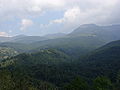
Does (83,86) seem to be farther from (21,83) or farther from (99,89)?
(21,83)

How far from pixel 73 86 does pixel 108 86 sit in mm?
25142

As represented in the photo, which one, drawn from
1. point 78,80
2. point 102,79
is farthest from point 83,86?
point 102,79

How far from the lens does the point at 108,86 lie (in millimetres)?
130375

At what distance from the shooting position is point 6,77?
19538 cm

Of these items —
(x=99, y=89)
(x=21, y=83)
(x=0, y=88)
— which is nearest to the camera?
(x=99, y=89)

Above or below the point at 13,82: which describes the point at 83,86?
above

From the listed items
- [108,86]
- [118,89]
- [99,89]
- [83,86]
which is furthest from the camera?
[118,89]

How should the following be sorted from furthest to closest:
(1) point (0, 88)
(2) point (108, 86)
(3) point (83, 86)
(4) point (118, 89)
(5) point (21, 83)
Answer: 1. (5) point (21, 83)
2. (1) point (0, 88)
3. (4) point (118, 89)
4. (2) point (108, 86)
5. (3) point (83, 86)

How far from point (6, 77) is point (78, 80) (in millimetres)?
96702

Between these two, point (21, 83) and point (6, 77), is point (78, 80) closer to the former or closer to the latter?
Answer: point (21, 83)

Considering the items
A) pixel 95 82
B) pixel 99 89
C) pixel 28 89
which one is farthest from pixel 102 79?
pixel 28 89

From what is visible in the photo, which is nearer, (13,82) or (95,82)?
(95,82)

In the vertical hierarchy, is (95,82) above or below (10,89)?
above

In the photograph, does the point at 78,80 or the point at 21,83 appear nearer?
the point at 78,80
